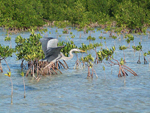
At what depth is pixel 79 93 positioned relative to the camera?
10609 mm

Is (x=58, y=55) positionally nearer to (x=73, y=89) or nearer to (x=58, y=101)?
(x=73, y=89)

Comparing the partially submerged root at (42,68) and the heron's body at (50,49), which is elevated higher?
the heron's body at (50,49)

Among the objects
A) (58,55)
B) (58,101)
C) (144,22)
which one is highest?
(144,22)

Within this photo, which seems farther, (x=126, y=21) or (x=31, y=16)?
(x=31, y=16)

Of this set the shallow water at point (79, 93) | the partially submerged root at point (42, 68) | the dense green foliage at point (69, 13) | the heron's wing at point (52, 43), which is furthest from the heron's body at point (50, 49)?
the dense green foliage at point (69, 13)

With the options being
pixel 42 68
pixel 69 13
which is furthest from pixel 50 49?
pixel 69 13

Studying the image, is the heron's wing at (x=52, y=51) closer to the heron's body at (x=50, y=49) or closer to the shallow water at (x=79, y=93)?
the heron's body at (x=50, y=49)

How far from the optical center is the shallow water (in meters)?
9.00

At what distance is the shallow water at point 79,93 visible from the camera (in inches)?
354

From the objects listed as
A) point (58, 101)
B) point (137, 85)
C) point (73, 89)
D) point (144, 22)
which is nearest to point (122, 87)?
point (137, 85)

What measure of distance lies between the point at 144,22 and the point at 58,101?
23414mm

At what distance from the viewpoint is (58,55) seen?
1305 cm

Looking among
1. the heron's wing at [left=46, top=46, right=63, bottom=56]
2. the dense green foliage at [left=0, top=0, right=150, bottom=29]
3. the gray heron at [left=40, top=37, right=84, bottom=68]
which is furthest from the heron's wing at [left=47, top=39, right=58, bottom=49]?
the dense green foliage at [left=0, top=0, right=150, bottom=29]

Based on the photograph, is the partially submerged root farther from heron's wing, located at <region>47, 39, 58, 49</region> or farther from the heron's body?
heron's wing, located at <region>47, 39, 58, 49</region>
